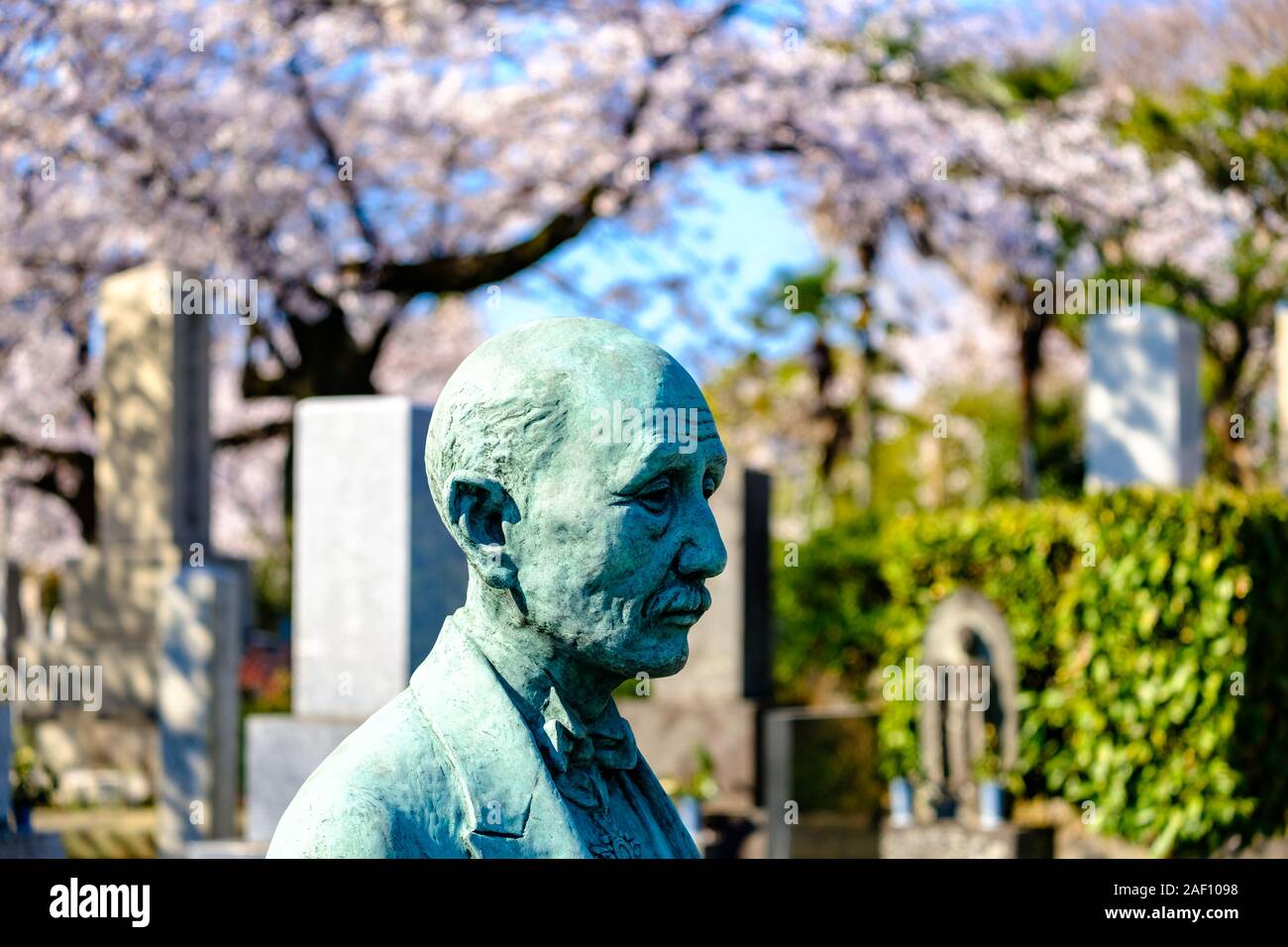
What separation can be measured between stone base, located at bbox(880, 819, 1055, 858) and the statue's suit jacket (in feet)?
22.8

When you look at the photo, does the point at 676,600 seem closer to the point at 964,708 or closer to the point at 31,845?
the point at 31,845

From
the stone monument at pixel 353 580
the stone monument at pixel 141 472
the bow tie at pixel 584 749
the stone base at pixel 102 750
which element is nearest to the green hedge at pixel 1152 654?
the stone monument at pixel 353 580

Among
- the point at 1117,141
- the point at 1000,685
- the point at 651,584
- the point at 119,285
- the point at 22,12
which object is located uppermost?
the point at 1117,141

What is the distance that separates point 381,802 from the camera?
1.69 metres

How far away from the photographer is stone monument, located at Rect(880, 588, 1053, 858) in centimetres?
891

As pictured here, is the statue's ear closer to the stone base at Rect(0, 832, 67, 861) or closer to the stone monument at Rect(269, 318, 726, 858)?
the stone monument at Rect(269, 318, 726, 858)

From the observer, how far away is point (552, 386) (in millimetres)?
1793

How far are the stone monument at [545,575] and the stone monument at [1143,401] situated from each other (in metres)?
10.4

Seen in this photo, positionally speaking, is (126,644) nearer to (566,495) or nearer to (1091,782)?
(1091,782)

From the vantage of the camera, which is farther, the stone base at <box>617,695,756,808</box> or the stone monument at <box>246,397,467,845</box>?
the stone base at <box>617,695,756,808</box>

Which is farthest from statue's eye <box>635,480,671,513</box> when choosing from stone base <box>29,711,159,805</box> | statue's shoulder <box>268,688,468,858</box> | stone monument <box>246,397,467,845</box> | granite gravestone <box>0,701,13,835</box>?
stone base <box>29,711,159,805</box>

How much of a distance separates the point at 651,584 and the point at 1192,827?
7147 millimetres

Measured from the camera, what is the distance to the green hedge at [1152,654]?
814 cm
